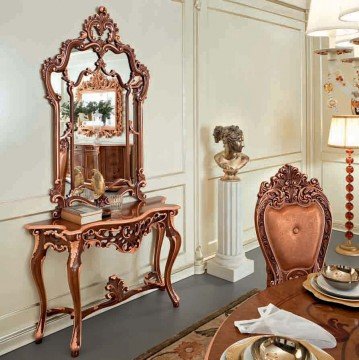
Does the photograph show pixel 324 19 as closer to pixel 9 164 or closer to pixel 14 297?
pixel 9 164

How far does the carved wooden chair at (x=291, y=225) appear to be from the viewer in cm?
192

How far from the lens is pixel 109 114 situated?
3.02 metres

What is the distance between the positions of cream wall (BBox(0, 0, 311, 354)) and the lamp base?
2.81 ft

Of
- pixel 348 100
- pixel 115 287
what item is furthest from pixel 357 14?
pixel 348 100

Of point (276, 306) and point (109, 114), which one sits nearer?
point (276, 306)

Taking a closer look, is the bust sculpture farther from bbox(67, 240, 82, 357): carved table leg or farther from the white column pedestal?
bbox(67, 240, 82, 357): carved table leg

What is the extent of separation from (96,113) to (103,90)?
0.17 metres

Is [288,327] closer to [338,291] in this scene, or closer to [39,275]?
[338,291]

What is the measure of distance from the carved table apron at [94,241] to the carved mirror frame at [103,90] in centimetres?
53

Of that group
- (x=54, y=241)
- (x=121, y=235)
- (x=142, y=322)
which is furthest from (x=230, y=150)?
(x=54, y=241)

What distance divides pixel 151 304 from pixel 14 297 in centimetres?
97

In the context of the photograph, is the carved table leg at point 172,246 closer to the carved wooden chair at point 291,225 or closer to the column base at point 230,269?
the column base at point 230,269

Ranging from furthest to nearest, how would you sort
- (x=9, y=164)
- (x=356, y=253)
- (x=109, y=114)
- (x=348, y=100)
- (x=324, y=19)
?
(x=348, y=100) < (x=356, y=253) < (x=109, y=114) < (x=9, y=164) < (x=324, y=19)

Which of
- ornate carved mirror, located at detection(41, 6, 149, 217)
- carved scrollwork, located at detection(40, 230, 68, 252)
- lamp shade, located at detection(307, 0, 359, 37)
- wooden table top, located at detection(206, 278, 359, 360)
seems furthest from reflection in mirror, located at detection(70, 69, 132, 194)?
wooden table top, located at detection(206, 278, 359, 360)
